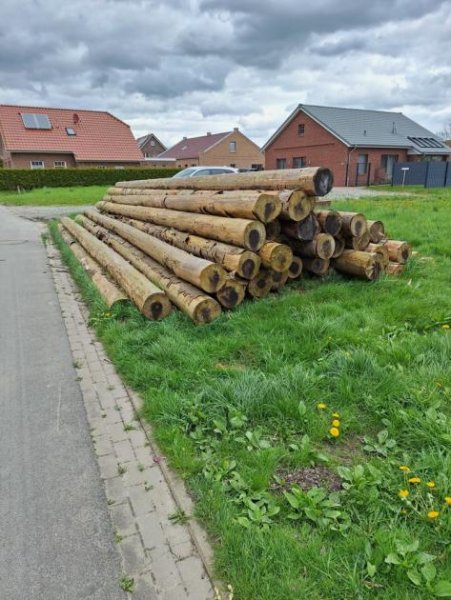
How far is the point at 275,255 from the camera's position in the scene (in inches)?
199

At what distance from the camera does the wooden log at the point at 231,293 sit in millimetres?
4910

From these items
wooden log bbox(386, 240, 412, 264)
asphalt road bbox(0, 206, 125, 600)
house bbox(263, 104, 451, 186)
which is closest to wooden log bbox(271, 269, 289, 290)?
wooden log bbox(386, 240, 412, 264)

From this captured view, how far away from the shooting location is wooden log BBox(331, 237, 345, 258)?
5812 mm

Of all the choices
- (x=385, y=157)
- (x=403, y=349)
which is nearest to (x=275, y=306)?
(x=403, y=349)

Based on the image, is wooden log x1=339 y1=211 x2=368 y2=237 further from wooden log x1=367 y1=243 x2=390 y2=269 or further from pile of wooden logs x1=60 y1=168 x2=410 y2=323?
wooden log x1=367 y1=243 x2=390 y2=269

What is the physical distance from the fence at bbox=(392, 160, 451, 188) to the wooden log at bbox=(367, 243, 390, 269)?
24479 millimetres

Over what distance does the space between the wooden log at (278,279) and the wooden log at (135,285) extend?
4.49 ft

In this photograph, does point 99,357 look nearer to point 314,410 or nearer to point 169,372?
point 169,372

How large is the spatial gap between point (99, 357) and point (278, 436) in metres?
2.29

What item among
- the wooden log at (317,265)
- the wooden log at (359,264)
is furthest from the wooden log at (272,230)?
the wooden log at (359,264)

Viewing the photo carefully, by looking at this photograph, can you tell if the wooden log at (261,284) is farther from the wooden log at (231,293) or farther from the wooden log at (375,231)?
the wooden log at (375,231)

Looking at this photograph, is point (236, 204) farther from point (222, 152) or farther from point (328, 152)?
point (222, 152)

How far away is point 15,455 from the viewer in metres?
2.93

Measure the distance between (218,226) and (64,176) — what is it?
28.4m
